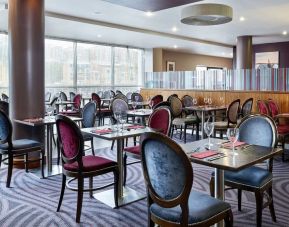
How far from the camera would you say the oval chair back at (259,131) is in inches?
115

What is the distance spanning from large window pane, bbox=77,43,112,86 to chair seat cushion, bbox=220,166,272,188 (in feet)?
30.8

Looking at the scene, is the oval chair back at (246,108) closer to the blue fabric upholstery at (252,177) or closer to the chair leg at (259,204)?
the blue fabric upholstery at (252,177)

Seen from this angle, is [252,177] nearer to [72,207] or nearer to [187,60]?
[72,207]

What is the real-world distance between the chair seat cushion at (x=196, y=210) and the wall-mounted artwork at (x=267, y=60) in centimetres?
1132

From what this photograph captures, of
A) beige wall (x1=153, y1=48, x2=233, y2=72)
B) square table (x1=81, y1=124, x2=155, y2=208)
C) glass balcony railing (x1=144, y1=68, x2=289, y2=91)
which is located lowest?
square table (x1=81, y1=124, x2=155, y2=208)

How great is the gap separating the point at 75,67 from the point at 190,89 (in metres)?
4.41

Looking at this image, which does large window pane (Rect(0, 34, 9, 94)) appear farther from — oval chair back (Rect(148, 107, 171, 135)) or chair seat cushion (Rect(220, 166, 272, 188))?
chair seat cushion (Rect(220, 166, 272, 188))

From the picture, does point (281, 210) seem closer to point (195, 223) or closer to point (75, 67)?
point (195, 223)

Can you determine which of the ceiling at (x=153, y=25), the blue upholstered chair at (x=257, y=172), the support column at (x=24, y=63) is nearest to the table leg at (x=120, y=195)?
the blue upholstered chair at (x=257, y=172)

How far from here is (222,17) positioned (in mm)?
5641

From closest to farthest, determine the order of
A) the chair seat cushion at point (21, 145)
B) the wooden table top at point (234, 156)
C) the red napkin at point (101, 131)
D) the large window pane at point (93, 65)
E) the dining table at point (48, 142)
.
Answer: the wooden table top at point (234, 156)
the red napkin at point (101, 131)
the chair seat cushion at point (21, 145)
the dining table at point (48, 142)
the large window pane at point (93, 65)

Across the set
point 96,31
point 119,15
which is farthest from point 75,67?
point 119,15

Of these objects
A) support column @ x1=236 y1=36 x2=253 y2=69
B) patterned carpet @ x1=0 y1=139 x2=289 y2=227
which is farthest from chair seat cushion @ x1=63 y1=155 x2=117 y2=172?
support column @ x1=236 y1=36 x2=253 y2=69

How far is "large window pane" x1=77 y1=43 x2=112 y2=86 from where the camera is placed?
11539mm
